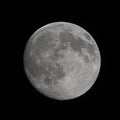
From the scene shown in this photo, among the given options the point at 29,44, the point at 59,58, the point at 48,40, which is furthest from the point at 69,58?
the point at 29,44

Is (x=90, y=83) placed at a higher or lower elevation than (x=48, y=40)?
lower

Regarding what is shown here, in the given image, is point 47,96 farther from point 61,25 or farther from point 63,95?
point 61,25

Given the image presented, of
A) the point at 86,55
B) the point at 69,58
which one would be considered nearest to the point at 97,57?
the point at 86,55

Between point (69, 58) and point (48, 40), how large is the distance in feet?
2.10

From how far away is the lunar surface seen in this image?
22.5 ft

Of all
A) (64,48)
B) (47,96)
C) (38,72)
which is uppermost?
(64,48)

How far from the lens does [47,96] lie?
298 inches

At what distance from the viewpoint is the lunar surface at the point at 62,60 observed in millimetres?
6852

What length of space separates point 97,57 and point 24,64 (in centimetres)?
177

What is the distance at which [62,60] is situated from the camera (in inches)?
268

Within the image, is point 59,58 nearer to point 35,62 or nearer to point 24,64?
point 35,62

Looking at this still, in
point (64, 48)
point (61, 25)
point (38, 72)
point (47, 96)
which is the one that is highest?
point (61, 25)

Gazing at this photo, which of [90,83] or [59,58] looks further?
[90,83]

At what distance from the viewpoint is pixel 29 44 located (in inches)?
290
